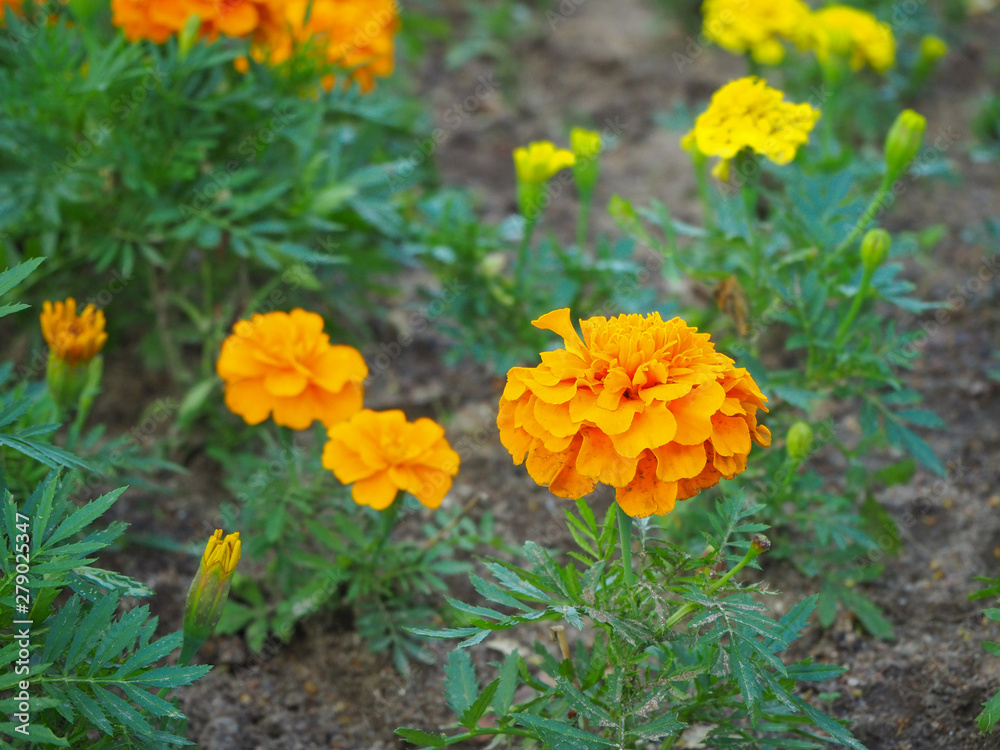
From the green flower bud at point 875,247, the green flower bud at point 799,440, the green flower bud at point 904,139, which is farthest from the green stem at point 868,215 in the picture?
the green flower bud at point 799,440

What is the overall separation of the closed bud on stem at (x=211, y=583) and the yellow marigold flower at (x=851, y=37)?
2.04 meters

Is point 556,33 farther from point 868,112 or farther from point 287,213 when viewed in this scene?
point 287,213

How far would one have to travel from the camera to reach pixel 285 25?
2.16 metres

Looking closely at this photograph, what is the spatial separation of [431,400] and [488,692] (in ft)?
3.90

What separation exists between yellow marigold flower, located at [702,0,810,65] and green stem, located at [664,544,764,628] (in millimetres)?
1791

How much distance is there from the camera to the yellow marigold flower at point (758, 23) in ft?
8.18

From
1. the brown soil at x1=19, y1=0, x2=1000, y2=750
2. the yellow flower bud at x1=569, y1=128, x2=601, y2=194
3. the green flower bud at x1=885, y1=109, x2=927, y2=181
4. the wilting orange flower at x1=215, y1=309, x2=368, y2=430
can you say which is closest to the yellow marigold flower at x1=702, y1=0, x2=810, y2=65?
the brown soil at x1=19, y1=0, x2=1000, y2=750

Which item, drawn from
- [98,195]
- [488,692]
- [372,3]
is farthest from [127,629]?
[372,3]

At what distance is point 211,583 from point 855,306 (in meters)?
1.24

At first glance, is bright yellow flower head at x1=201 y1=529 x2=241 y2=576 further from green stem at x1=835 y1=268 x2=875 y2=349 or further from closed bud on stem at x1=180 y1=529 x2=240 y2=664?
green stem at x1=835 y1=268 x2=875 y2=349

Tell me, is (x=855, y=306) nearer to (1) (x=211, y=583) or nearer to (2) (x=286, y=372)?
(2) (x=286, y=372)

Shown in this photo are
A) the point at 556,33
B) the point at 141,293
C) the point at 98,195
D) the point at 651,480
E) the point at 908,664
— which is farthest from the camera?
the point at 556,33

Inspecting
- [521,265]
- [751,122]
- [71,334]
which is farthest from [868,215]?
[71,334]

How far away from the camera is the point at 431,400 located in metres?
2.44
